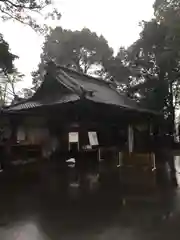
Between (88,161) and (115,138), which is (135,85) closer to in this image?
(115,138)

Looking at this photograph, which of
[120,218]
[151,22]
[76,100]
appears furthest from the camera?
[151,22]

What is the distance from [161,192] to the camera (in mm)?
9828

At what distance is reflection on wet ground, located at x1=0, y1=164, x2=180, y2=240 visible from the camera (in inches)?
231

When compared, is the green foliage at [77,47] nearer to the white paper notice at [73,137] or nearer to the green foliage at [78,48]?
the green foliage at [78,48]

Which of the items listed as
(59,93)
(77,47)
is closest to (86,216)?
(59,93)

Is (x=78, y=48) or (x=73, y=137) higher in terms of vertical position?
(x=78, y=48)

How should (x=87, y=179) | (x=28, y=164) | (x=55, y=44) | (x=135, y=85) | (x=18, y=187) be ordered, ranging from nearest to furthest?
(x=18, y=187) < (x=87, y=179) < (x=28, y=164) < (x=135, y=85) < (x=55, y=44)

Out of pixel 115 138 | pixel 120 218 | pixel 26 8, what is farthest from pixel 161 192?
pixel 115 138

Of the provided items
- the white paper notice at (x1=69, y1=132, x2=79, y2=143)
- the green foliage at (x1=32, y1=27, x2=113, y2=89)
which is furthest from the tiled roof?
the green foliage at (x1=32, y1=27, x2=113, y2=89)

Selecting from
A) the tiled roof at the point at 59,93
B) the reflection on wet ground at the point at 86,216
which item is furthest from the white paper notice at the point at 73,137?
the reflection on wet ground at the point at 86,216

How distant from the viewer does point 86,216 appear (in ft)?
23.5

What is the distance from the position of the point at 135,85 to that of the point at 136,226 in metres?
33.7

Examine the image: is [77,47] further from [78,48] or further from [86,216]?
[86,216]

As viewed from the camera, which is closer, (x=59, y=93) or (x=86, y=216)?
(x=86, y=216)
